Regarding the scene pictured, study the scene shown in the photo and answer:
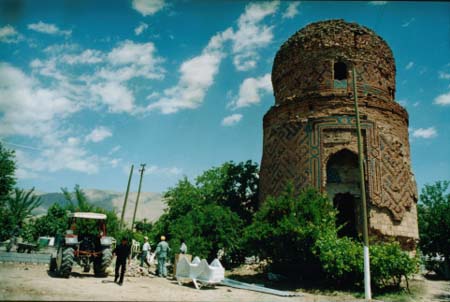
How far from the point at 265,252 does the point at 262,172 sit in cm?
530

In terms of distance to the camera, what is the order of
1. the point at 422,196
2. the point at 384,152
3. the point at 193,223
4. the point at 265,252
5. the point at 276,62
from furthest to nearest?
the point at 422,196 < the point at 276,62 < the point at 193,223 < the point at 384,152 < the point at 265,252

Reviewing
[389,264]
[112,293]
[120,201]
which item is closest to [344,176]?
[389,264]

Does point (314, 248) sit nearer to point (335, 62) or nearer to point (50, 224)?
point (335, 62)

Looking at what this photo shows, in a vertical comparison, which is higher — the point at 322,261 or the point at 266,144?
the point at 266,144

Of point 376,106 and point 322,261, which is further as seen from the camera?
point 376,106

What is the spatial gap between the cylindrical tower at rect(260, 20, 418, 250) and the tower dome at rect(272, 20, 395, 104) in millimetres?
50

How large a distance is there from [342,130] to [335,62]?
3.94m

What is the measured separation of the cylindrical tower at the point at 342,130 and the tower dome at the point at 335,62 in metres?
0.05

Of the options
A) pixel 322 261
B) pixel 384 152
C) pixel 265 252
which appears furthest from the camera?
pixel 384 152

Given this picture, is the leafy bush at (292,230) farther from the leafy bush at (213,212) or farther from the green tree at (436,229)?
the green tree at (436,229)

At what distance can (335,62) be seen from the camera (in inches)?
712

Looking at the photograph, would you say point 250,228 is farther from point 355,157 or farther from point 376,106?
point 376,106

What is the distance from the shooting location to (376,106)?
16922mm

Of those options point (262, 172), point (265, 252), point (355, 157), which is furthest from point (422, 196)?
point (265, 252)
